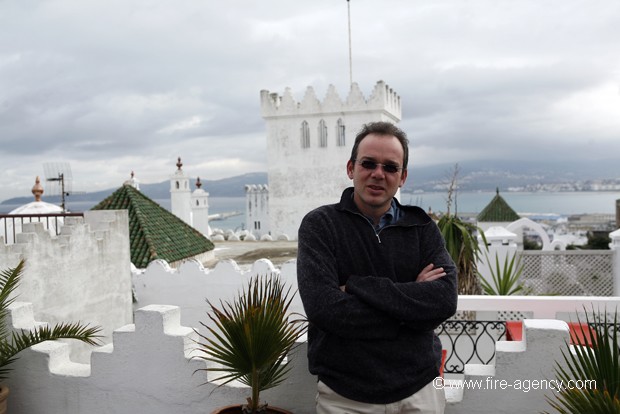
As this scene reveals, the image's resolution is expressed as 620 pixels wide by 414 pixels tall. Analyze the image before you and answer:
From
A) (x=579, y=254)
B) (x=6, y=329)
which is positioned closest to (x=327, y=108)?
(x=579, y=254)

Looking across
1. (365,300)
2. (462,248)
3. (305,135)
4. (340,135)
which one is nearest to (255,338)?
(365,300)

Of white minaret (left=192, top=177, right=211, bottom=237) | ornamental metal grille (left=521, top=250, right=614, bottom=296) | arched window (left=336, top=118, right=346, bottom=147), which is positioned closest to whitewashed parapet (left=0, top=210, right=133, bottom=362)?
ornamental metal grille (left=521, top=250, right=614, bottom=296)

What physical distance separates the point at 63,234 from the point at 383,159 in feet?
21.5

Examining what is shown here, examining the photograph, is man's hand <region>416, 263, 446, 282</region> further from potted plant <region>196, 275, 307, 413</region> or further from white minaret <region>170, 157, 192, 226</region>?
white minaret <region>170, 157, 192, 226</region>

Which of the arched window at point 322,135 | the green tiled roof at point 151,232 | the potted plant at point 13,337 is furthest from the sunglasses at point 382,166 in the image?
the arched window at point 322,135

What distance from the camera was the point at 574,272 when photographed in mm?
12500

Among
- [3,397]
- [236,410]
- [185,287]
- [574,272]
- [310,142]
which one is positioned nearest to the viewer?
[236,410]

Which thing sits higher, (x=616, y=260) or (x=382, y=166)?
(x=382, y=166)

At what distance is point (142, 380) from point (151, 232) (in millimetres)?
9703

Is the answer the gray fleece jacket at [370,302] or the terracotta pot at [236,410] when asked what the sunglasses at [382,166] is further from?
the terracotta pot at [236,410]

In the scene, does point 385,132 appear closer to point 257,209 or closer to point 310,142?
point 310,142

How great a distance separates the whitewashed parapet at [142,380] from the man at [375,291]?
86 cm

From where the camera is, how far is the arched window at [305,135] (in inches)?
1124

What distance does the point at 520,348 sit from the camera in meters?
3.56
